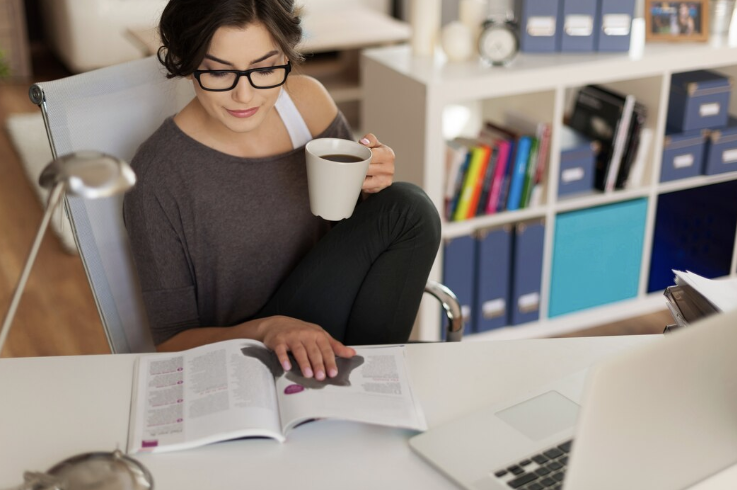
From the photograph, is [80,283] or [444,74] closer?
[444,74]

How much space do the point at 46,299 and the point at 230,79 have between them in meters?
1.80

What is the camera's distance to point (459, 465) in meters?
1.06

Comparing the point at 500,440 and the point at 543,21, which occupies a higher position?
the point at 543,21

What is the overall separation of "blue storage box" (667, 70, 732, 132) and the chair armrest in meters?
1.41

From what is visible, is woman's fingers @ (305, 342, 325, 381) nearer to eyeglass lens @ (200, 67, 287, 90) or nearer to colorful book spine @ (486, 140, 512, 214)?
eyeglass lens @ (200, 67, 287, 90)

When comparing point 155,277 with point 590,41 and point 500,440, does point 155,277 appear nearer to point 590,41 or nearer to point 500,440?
point 500,440

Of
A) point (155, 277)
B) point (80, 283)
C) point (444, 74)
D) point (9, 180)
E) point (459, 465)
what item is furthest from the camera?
point (9, 180)

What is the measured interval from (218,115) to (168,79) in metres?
0.16

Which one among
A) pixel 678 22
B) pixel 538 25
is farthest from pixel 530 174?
pixel 678 22

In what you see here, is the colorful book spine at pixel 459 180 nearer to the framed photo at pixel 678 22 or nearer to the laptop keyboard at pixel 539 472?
the framed photo at pixel 678 22

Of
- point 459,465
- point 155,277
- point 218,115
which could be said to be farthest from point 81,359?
point 459,465

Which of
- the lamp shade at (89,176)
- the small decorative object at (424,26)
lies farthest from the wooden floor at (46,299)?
the lamp shade at (89,176)

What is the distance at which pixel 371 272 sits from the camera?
1.60 meters

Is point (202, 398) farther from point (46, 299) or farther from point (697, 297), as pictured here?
point (46, 299)
